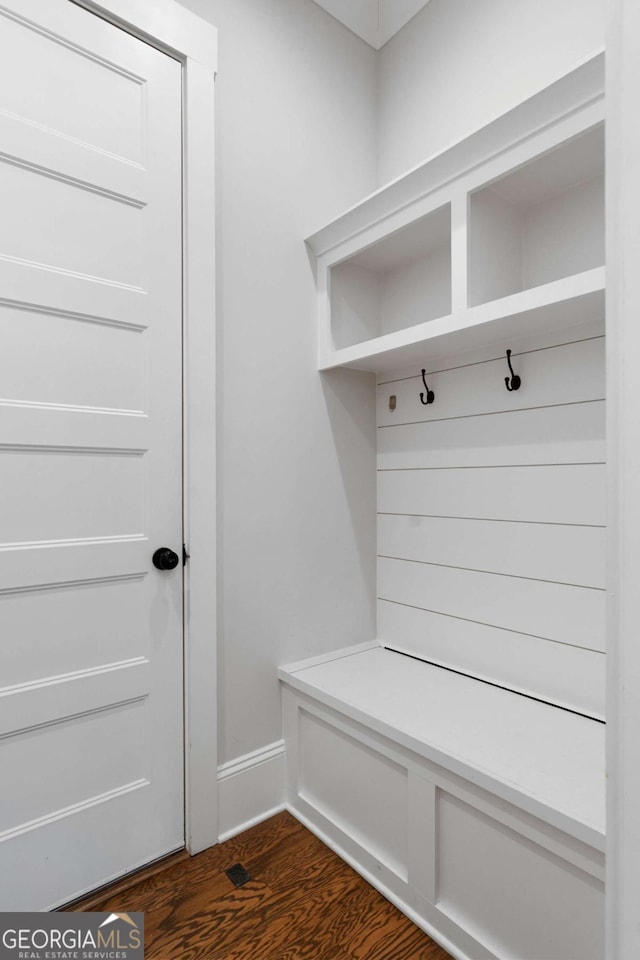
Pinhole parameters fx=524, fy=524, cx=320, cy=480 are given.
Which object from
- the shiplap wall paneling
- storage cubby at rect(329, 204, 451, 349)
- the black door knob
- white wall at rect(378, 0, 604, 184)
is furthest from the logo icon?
white wall at rect(378, 0, 604, 184)

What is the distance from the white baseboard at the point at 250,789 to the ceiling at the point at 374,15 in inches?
102

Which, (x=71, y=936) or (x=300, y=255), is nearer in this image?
(x=71, y=936)

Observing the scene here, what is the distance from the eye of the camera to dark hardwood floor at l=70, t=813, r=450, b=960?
121 centimetres

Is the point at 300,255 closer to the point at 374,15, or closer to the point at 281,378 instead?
the point at 281,378

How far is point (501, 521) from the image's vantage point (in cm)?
165

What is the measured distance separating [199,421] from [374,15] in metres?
1.78

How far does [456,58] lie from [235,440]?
4.89 ft

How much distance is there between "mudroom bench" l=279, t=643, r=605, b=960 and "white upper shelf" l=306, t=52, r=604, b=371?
1063mm

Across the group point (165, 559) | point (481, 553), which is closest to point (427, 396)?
point (481, 553)

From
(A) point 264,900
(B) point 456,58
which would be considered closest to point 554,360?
(B) point 456,58

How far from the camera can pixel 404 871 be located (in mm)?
1364

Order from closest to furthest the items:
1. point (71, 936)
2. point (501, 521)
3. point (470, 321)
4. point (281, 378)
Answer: point (71, 936) → point (470, 321) → point (501, 521) → point (281, 378)

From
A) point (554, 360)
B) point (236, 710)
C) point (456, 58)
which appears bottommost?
point (236, 710)

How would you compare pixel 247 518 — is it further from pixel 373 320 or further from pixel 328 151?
pixel 328 151
